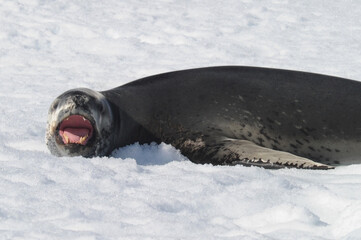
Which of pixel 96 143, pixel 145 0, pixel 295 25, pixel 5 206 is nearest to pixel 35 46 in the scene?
pixel 145 0

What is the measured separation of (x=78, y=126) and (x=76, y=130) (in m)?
0.03

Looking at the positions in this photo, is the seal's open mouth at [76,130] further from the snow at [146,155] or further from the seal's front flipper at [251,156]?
the seal's front flipper at [251,156]

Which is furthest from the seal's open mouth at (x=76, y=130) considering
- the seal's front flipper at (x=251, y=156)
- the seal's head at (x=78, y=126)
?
the seal's front flipper at (x=251, y=156)

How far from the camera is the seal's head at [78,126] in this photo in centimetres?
359

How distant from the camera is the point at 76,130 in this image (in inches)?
148

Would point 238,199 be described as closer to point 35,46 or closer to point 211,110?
point 211,110

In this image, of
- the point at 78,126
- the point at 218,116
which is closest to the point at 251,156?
the point at 218,116

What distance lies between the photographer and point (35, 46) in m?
7.45

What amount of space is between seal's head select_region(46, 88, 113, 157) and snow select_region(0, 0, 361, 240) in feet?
0.47

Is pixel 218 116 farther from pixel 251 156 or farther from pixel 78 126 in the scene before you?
pixel 78 126

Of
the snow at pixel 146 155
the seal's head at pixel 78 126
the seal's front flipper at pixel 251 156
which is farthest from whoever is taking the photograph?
the seal's head at pixel 78 126

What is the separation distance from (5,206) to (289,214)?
41.6 inches

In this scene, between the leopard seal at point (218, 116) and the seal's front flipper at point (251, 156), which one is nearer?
the seal's front flipper at point (251, 156)

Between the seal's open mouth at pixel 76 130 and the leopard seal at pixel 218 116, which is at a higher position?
the leopard seal at pixel 218 116
